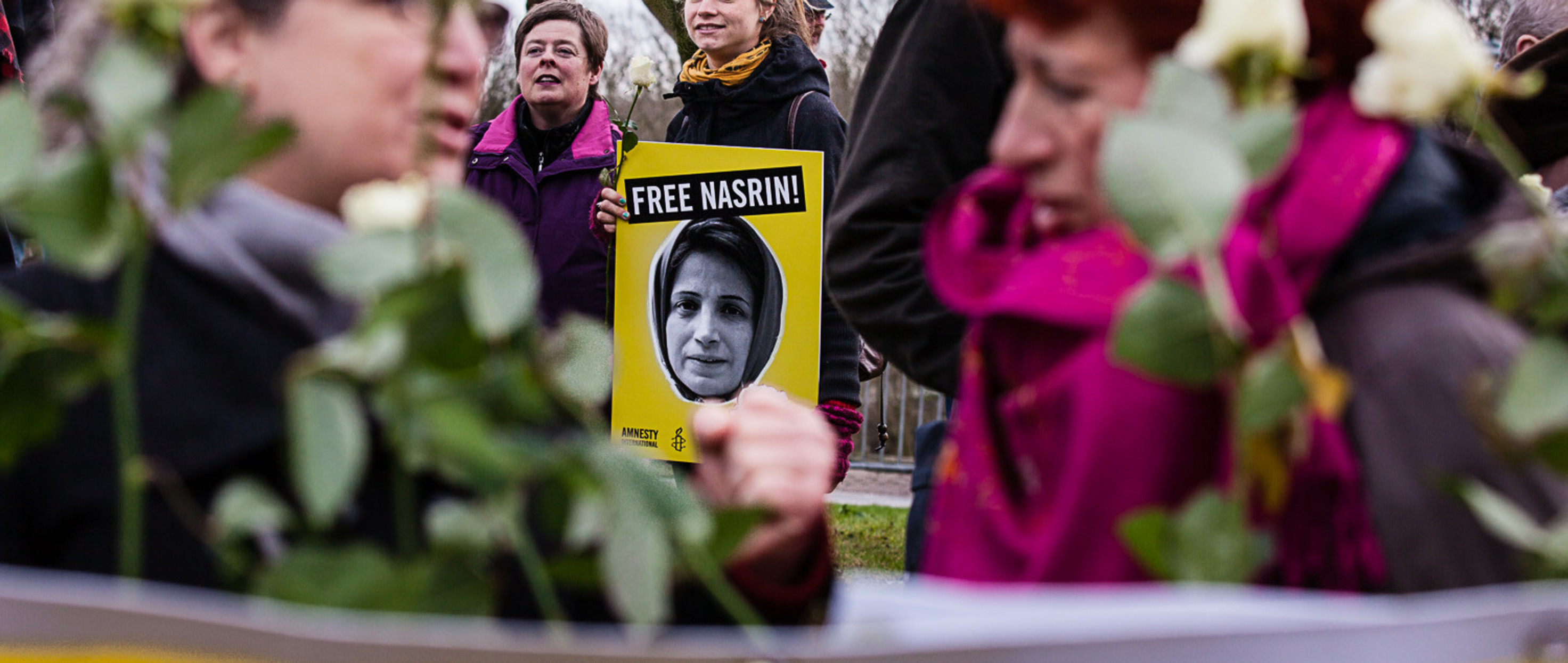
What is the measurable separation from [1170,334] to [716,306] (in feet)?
9.65

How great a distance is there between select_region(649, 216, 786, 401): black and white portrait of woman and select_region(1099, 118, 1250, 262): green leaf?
9.24 ft

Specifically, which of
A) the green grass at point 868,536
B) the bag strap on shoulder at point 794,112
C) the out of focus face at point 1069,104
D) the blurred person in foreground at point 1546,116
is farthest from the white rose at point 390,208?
the green grass at point 868,536

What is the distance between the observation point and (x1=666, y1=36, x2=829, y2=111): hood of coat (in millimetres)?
3758

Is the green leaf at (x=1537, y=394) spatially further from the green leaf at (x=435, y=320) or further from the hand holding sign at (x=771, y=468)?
the green leaf at (x=435, y=320)

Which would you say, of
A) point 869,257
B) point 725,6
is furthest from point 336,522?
point 725,6

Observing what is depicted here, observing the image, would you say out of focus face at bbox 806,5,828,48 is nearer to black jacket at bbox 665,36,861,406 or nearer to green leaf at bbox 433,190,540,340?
black jacket at bbox 665,36,861,406

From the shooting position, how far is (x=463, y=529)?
783 mm

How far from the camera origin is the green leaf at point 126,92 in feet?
2.49

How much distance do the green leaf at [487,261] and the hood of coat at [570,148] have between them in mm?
3324

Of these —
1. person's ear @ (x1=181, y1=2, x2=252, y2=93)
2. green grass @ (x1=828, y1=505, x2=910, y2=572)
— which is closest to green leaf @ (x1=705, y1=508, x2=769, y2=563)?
person's ear @ (x1=181, y1=2, x2=252, y2=93)

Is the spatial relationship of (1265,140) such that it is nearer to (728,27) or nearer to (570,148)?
(728,27)

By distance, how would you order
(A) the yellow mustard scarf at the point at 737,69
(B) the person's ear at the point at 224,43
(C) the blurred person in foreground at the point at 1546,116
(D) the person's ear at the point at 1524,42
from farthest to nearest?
(A) the yellow mustard scarf at the point at 737,69, (D) the person's ear at the point at 1524,42, (C) the blurred person in foreground at the point at 1546,116, (B) the person's ear at the point at 224,43

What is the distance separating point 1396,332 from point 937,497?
0.46 metres

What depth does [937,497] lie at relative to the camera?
1.32 meters
